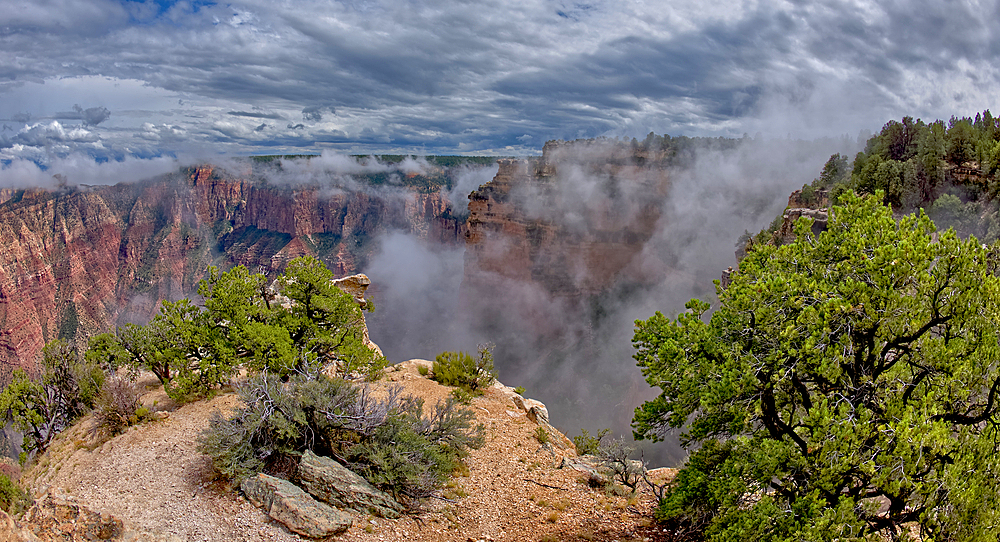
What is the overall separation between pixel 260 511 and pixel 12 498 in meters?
5.41

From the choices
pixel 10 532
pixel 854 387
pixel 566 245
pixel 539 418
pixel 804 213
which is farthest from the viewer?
pixel 566 245

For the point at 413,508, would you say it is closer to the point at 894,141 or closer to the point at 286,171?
the point at 894,141

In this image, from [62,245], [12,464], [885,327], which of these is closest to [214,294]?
[12,464]

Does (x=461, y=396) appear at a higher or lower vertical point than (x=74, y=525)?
lower

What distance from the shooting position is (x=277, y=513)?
1012 centimetres

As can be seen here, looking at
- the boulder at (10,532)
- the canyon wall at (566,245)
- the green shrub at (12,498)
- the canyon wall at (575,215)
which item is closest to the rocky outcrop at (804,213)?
the boulder at (10,532)

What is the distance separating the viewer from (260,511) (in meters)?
10.4

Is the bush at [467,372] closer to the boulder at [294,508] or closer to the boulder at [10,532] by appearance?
the boulder at [294,508]

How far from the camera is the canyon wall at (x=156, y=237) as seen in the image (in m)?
84.3

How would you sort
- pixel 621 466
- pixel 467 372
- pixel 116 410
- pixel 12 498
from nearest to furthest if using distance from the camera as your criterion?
pixel 12 498, pixel 621 466, pixel 116 410, pixel 467 372

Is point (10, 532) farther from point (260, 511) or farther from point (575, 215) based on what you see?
point (575, 215)

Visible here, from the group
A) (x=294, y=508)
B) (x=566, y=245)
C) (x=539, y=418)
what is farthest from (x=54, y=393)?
(x=566, y=245)

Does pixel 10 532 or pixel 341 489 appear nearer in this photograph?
pixel 10 532

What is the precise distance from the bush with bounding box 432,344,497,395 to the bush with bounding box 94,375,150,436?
11.7 metres
